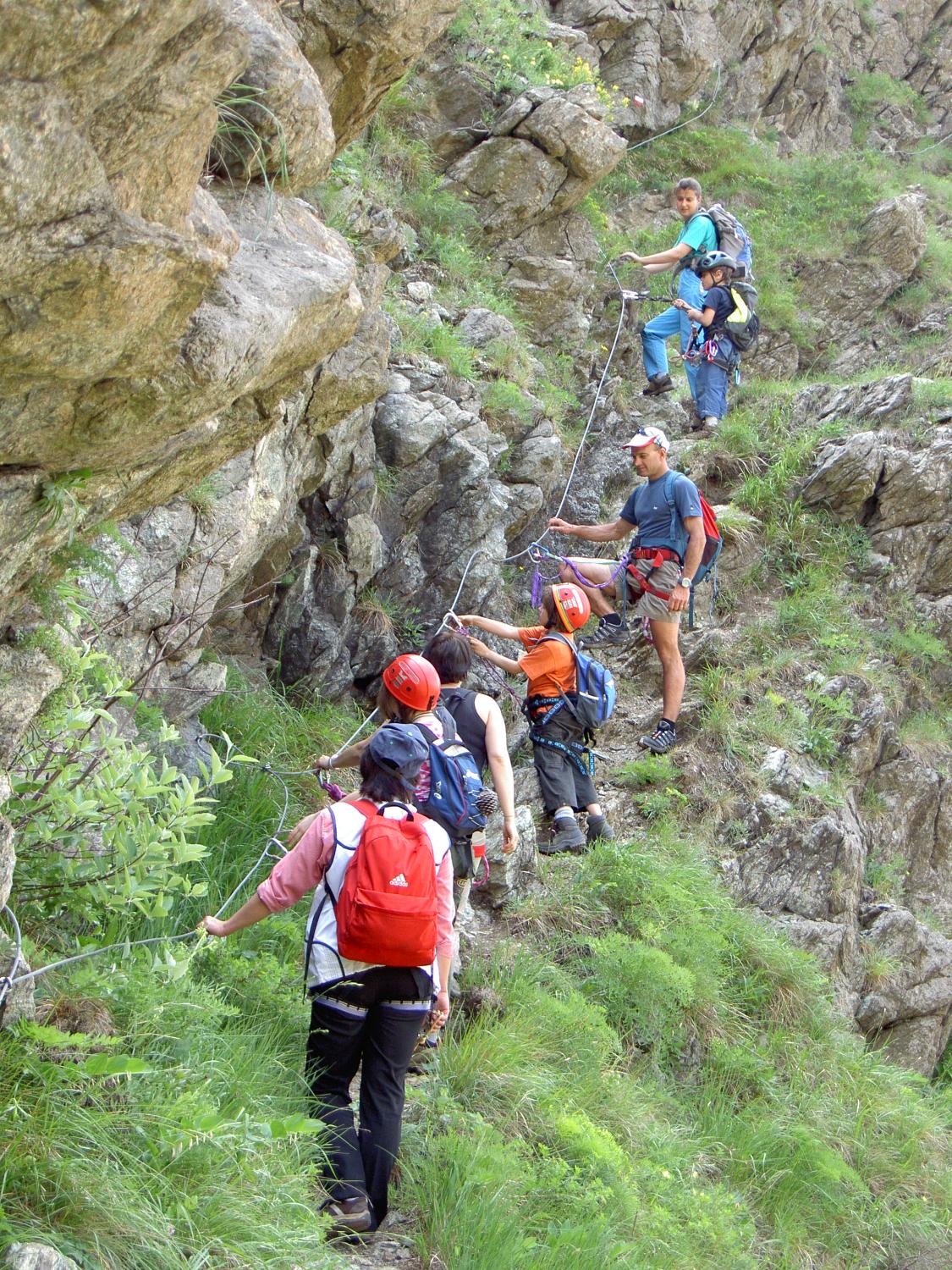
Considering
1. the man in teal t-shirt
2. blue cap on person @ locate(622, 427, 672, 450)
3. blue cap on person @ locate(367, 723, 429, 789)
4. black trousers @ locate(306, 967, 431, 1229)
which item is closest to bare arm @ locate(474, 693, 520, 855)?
blue cap on person @ locate(367, 723, 429, 789)

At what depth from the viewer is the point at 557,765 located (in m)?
7.70

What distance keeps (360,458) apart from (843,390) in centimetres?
659

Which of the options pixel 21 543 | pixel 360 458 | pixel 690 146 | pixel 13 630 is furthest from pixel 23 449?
pixel 690 146

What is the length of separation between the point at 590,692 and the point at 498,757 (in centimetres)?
177

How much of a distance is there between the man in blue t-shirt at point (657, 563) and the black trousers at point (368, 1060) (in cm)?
500

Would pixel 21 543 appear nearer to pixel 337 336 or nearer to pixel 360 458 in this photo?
pixel 337 336

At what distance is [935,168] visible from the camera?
18391mm

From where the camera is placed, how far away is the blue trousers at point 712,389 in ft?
38.9

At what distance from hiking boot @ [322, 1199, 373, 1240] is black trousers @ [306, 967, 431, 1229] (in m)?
0.02

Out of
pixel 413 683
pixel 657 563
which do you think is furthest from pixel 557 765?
pixel 413 683

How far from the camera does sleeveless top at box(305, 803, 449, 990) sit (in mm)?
4125

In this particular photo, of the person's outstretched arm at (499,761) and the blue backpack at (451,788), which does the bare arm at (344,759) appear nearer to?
the blue backpack at (451,788)

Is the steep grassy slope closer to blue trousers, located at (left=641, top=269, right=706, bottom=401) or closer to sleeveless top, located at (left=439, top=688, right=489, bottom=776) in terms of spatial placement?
blue trousers, located at (left=641, top=269, right=706, bottom=401)

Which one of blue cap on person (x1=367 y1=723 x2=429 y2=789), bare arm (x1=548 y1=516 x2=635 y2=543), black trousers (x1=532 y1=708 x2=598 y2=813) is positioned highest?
blue cap on person (x1=367 y1=723 x2=429 y2=789)
